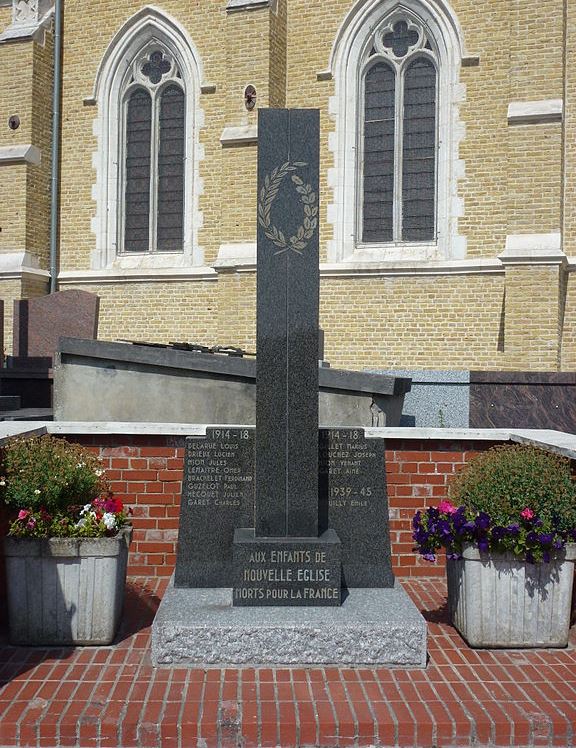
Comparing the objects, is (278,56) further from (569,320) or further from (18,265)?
(569,320)

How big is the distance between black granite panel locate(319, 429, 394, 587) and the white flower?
126cm

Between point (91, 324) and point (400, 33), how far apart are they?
8.25m

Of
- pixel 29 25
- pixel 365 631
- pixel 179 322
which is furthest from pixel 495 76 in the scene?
pixel 365 631

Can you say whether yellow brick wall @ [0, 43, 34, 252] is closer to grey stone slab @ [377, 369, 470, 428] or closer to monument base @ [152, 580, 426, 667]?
grey stone slab @ [377, 369, 470, 428]

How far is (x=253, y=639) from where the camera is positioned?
402 cm

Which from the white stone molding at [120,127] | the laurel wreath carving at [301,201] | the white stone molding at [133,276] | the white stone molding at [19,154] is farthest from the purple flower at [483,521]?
the white stone molding at [19,154]

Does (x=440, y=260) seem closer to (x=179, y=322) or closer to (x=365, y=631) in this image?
(x=179, y=322)

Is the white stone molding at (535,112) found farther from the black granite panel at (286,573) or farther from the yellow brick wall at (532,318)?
the black granite panel at (286,573)

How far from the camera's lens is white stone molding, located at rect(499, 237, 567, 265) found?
12.6 m

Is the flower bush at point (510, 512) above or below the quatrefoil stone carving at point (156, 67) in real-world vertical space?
below

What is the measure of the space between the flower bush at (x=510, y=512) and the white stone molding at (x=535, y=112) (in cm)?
969

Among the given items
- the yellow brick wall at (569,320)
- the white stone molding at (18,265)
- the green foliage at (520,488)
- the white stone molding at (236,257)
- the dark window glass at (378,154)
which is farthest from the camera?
the white stone molding at (18,265)

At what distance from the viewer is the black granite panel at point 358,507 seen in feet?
15.3

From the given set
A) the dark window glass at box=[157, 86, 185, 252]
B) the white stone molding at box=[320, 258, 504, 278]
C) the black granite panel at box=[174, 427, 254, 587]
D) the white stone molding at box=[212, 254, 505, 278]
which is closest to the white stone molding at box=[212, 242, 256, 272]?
the white stone molding at box=[212, 254, 505, 278]
